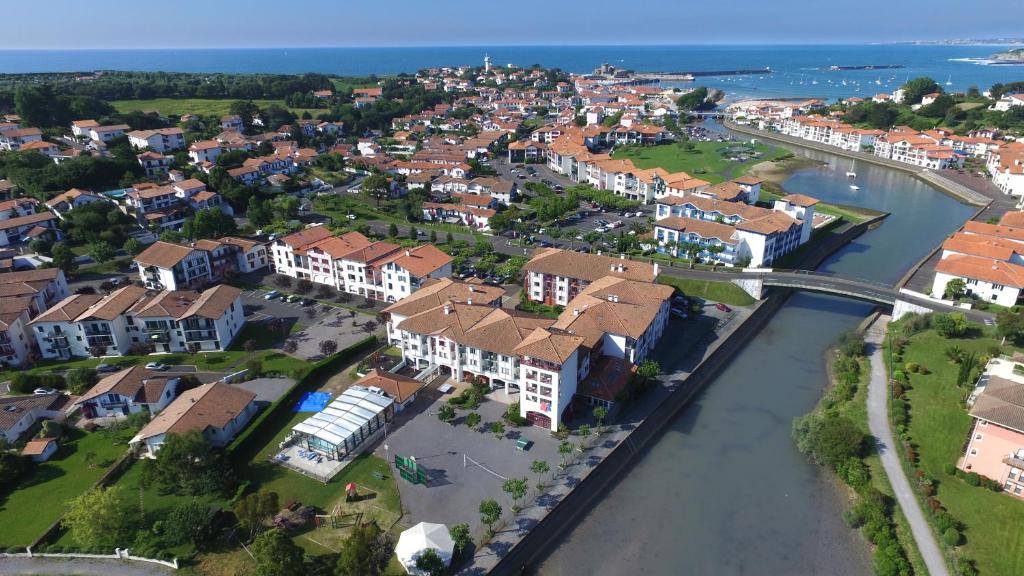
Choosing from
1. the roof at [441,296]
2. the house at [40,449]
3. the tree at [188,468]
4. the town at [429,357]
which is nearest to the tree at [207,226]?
the town at [429,357]

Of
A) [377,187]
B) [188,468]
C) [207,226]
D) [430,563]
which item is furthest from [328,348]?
[377,187]

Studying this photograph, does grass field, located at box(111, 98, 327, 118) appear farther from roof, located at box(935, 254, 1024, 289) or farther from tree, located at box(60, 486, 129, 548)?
roof, located at box(935, 254, 1024, 289)

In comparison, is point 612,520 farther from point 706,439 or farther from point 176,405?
point 176,405

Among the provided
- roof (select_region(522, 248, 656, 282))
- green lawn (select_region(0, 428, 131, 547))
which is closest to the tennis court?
green lawn (select_region(0, 428, 131, 547))

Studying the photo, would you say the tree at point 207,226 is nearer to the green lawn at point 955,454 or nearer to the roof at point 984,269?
the green lawn at point 955,454

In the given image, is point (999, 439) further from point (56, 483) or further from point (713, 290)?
point (56, 483)
